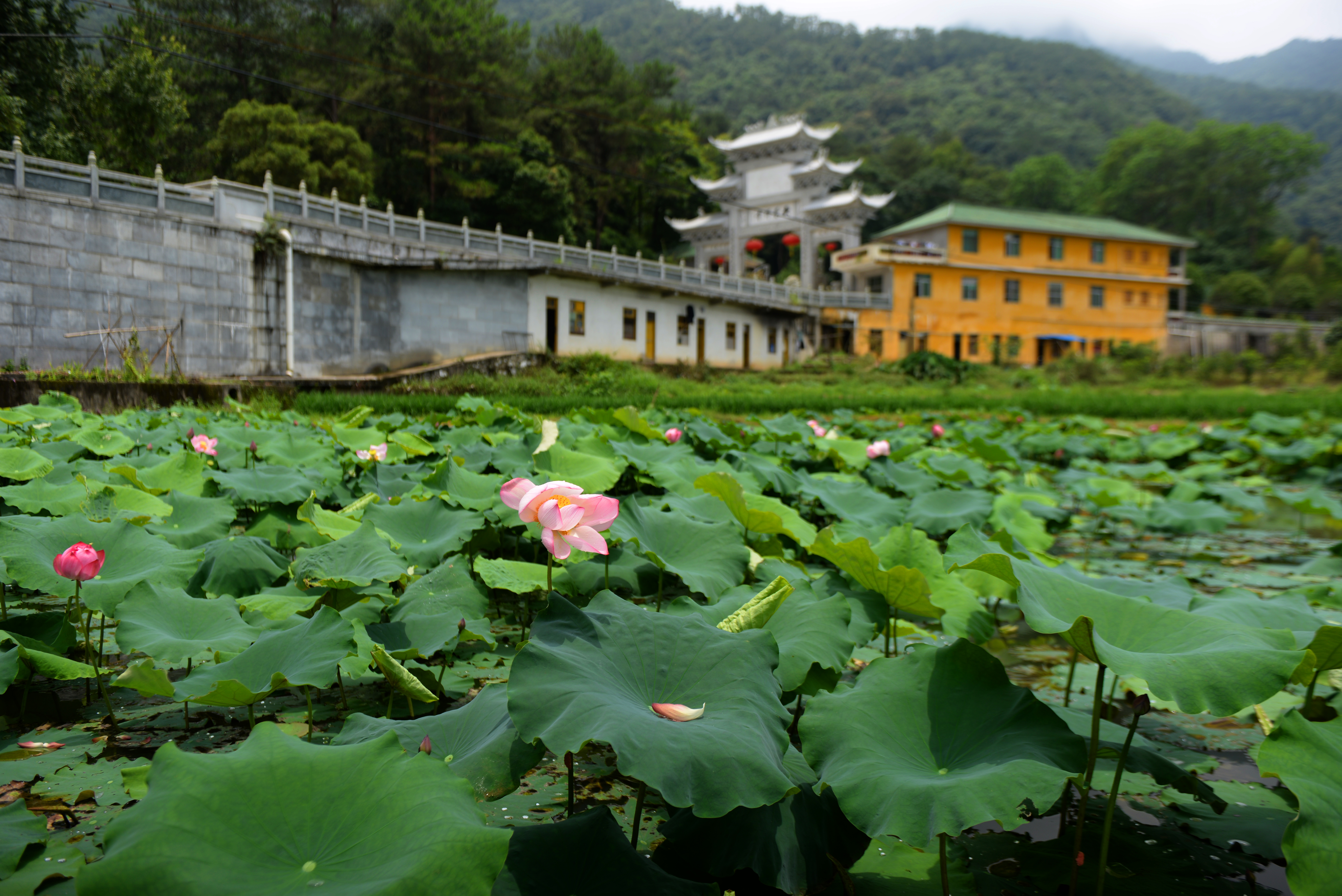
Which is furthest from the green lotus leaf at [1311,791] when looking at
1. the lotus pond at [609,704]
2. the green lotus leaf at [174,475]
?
the green lotus leaf at [174,475]

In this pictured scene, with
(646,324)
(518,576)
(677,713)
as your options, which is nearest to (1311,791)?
(677,713)

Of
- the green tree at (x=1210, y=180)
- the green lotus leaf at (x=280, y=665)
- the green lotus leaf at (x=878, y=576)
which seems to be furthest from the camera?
the green tree at (x=1210, y=180)

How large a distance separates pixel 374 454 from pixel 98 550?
1.25 meters

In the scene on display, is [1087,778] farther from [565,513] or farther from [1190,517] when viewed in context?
[1190,517]

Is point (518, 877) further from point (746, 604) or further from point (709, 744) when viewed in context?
point (746, 604)

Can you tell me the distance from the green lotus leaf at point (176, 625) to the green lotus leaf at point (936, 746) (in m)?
0.97

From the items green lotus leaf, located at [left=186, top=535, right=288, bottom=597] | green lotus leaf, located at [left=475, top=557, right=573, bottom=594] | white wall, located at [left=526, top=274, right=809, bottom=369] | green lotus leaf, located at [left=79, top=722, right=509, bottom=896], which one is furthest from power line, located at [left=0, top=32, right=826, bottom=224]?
green lotus leaf, located at [left=79, top=722, right=509, bottom=896]

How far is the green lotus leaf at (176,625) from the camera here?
118 centimetres

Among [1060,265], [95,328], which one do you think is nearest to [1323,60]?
[1060,265]

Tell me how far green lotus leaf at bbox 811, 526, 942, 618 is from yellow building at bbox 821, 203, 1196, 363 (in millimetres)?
27991

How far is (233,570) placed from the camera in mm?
1613

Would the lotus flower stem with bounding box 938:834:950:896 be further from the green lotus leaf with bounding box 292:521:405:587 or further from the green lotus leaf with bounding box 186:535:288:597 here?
the green lotus leaf with bounding box 186:535:288:597

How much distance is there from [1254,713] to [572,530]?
1.62m

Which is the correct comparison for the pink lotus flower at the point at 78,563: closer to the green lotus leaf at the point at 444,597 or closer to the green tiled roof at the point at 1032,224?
the green lotus leaf at the point at 444,597
